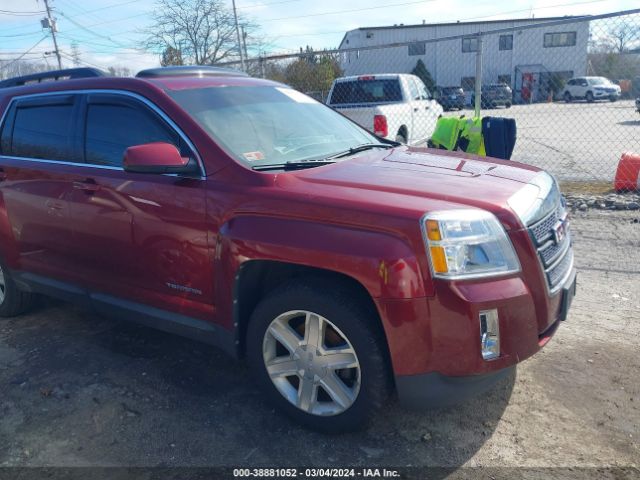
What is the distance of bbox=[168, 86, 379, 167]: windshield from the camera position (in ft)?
10.6

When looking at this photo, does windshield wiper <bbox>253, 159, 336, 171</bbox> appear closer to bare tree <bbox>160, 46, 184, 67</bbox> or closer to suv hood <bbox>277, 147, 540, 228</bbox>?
suv hood <bbox>277, 147, 540, 228</bbox>

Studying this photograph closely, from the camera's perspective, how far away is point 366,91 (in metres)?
11.1

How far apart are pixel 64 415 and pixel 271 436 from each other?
4.16 feet

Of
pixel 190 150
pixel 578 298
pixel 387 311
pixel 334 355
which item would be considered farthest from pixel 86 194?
pixel 578 298

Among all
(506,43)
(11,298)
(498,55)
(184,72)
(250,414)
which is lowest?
(250,414)

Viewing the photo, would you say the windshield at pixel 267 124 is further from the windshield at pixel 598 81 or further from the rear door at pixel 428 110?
the windshield at pixel 598 81

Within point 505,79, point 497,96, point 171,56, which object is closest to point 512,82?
point 505,79

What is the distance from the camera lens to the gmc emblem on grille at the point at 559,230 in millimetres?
2821

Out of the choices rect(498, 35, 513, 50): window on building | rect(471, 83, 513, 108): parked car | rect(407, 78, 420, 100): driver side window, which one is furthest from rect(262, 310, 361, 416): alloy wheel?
rect(498, 35, 513, 50): window on building

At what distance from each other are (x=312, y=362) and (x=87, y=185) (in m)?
1.94

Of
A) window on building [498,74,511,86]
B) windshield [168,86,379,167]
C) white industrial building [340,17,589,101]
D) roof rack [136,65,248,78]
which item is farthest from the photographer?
window on building [498,74,511,86]

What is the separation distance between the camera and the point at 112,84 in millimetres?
3537

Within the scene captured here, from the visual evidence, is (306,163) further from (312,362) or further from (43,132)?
(43,132)

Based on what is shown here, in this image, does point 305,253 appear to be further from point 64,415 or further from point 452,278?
point 64,415
